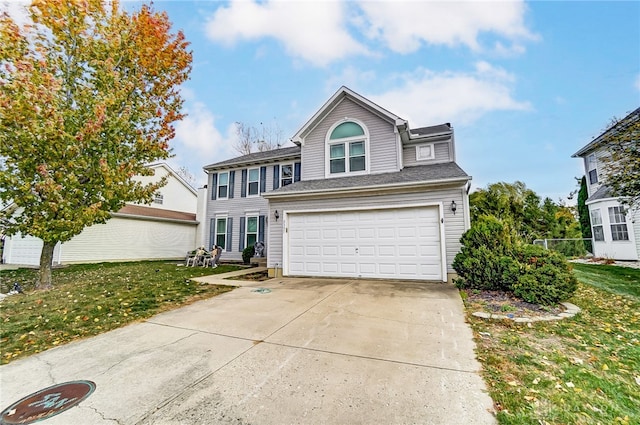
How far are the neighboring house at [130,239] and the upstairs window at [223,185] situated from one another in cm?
284

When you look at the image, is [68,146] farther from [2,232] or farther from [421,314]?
[421,314]

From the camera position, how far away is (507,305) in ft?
17.5

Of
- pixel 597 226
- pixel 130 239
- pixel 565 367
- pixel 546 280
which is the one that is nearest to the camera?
pixel 565 367

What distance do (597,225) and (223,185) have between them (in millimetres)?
21042

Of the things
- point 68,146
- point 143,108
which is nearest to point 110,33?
point 143,108

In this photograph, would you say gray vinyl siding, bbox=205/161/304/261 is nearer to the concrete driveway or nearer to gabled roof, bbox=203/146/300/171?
gabled roof, bbox=203/146/300/171

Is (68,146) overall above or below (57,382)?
above

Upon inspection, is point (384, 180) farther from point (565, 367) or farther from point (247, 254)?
point (247, 254)

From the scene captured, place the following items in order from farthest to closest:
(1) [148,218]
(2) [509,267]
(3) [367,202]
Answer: (1) [148,218]
(3) [367,202]
(2) [509,267]

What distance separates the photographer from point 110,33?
329 inches

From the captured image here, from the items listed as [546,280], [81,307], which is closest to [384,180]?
[546,280]

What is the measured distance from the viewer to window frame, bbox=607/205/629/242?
12.9m

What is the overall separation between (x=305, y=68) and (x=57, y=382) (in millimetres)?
15711

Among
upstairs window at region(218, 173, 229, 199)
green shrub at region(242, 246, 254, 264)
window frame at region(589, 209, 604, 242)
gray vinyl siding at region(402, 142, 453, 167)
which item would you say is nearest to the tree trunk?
green shrub at region(242, 246, 254, 264)
